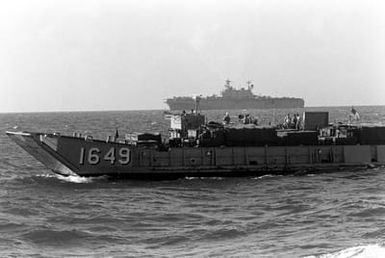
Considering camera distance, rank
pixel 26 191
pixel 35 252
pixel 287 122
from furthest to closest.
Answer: pixel 287 122 < pixel 26 191 < pixel 35 252

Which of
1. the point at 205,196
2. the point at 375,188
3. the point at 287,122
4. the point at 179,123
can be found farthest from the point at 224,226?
the point at 287,122

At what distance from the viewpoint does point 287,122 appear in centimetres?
5081

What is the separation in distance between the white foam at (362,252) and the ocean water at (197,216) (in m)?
0.04

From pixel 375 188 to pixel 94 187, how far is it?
1522 cm

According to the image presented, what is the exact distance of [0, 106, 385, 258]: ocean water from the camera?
2255cm

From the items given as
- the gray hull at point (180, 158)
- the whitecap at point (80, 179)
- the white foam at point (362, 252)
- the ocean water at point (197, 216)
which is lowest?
the ocean water at point (197, 216)

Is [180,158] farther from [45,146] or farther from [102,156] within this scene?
[45,146]

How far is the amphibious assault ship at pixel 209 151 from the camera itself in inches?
1628

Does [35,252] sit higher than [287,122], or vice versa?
[287,122]

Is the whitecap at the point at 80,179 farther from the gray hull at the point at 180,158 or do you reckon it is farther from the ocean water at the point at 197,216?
the gray hull at the point at 180,158

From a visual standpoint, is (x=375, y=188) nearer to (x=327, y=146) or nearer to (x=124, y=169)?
(x=327, y=146)

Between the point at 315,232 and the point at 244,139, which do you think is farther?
the point at 244,139

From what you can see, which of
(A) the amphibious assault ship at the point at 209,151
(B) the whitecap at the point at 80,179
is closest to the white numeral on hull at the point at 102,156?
(A) the amphibious assault ship at the point at 209,151

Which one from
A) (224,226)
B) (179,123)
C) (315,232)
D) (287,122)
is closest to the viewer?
(315,232)
